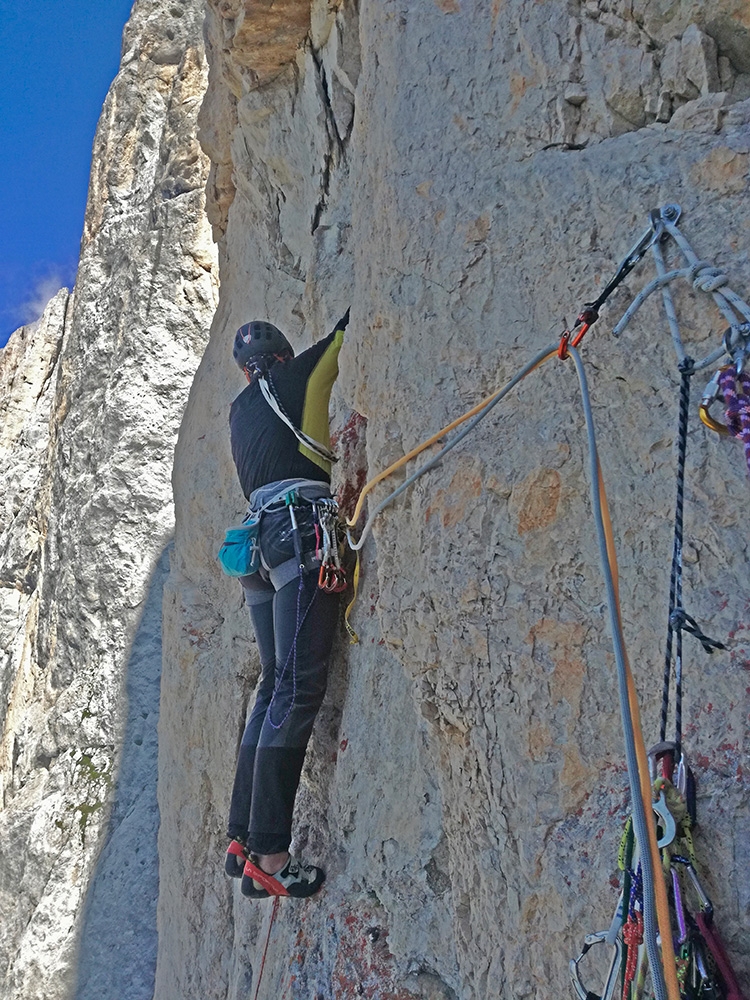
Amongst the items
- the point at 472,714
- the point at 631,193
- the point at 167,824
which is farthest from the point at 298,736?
the point at 167,824

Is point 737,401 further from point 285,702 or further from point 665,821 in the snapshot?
point 285,702

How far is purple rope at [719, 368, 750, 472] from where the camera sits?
76.9 inches

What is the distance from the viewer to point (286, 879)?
351 centimetres

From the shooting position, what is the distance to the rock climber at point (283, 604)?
3.58 meters

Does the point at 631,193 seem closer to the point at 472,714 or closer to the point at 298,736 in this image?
the point at 472,714

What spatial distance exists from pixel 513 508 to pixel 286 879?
1.81 meters

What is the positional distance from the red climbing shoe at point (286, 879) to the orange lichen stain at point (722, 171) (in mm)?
2652

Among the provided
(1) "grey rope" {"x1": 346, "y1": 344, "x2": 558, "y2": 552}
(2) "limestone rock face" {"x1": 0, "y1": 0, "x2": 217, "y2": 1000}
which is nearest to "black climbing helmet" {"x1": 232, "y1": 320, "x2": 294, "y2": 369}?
(1) "grey rope" {"x1": 346, "y1": 344, "x2": 558, "y2": 552}

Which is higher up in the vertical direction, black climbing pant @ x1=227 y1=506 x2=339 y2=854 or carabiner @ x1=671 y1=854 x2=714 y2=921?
black climbing pant @ x1=227 y1=506 x2=339 y2=854

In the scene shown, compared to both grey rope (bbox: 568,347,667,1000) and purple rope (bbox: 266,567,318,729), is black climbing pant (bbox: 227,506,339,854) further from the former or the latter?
grey rope (bbox: 568,347,667,1000)

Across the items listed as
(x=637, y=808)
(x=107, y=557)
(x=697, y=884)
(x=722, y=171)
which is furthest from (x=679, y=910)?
(x=107, y=557)

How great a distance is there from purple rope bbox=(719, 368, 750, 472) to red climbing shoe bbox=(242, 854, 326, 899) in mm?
2347

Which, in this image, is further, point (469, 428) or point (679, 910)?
point (469, 428)

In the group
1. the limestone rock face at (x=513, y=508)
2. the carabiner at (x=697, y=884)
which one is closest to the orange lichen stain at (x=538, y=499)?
the limestone rock face at (x=513, y=508)
